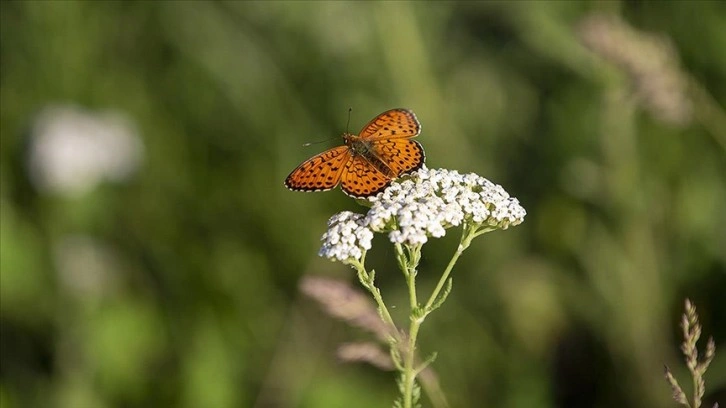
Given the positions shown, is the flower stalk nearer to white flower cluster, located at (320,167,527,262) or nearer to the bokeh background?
white flower cluster, located at (320,167,527,262)

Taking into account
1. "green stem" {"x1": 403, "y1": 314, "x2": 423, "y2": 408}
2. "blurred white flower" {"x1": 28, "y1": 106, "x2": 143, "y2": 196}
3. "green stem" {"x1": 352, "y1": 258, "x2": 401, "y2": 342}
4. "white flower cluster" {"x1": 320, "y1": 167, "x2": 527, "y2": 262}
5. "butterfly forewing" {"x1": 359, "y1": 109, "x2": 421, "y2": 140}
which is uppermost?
"blurred white flower" {"x1": 28, "y1": 106, "x2": 143, "y2": 196}

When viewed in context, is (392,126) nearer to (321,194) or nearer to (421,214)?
(421,214)

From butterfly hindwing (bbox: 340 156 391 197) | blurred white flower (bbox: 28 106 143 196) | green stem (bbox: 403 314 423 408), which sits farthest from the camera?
blurred white flower (bbox: 28 106 143 196)

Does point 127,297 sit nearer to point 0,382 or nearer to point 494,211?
point 0,382

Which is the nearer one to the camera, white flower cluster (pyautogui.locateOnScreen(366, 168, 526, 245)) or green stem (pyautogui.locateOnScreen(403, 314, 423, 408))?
green stem (pyautogui.locateOnScreen(403, 314, 423, 408))

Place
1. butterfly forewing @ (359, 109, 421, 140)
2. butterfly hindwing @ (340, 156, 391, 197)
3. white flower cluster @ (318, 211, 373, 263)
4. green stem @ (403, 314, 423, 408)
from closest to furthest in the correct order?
green stem @ (403, 314, 423, 408) < white flower cluster @ (318, 211, 373, 263) < butterfly hindwing @ (340, 156, 391, 197) < butterfly forewing @ (359, 109, 421, 140)

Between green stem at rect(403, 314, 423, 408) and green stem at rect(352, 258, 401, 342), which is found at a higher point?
green stem at rect(352, 258, 401, 342)

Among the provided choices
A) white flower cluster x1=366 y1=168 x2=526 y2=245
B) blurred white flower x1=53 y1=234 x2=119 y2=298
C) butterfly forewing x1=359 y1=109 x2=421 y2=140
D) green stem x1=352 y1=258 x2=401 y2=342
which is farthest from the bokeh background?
green stem x1=352 y1=258 x2=401 y2=342
